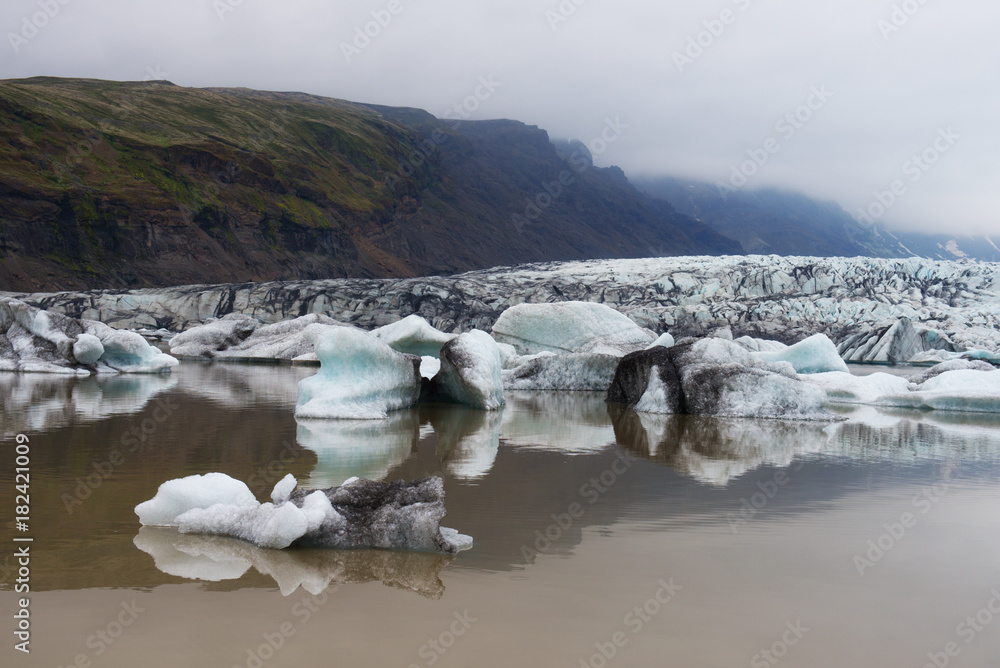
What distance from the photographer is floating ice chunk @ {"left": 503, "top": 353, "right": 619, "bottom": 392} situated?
10234 mm

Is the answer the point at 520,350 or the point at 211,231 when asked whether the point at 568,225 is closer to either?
the point at 211,231

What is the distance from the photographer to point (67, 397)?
25.5 ft

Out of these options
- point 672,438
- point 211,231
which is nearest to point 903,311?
point 672,438

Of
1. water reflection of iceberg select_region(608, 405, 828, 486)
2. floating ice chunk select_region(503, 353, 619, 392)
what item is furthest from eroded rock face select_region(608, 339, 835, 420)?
floating ice chunk select_region(503, 353, 619, 392)

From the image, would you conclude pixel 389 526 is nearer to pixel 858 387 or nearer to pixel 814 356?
pixel 858 387

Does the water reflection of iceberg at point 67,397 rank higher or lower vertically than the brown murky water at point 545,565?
lower

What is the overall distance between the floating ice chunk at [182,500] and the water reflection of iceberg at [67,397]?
288 centimetres

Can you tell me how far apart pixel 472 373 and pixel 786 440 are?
2.94 metres

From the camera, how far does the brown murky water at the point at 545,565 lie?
83.9 inches

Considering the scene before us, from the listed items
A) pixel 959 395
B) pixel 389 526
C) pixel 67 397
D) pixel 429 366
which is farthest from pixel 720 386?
pixel 67 397

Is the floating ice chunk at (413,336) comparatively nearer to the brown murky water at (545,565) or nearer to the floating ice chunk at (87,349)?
the floating ice chunk at (87,349)

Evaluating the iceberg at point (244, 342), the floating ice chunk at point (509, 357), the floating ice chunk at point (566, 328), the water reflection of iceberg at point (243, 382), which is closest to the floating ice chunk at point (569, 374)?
the floating ice chunk at point (509, 357)

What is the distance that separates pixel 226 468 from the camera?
4418mm

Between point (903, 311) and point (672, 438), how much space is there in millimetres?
19025
